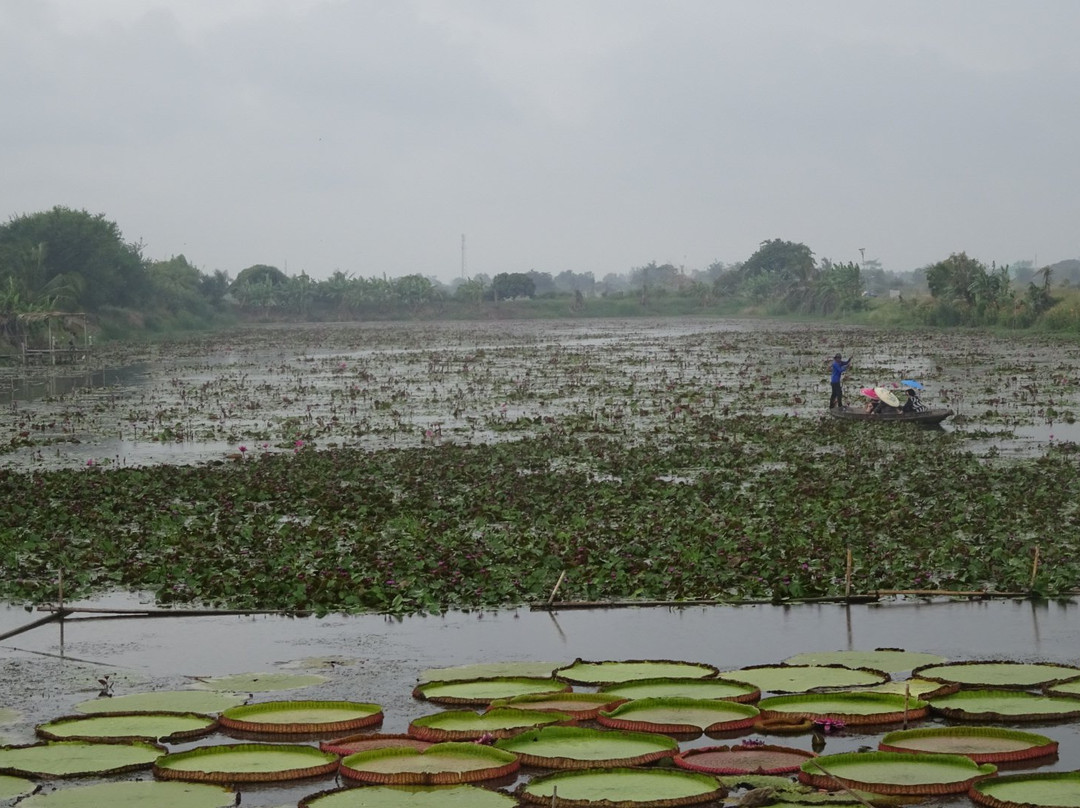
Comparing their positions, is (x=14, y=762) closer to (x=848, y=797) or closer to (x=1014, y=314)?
(x=848, y=797)

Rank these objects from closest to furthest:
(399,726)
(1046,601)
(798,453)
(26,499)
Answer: (399,726)
(1046,601)
(26,499)
(798,453)

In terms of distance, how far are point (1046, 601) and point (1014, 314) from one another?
55.6m

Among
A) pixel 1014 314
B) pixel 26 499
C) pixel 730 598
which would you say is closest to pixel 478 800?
pixel 730 598

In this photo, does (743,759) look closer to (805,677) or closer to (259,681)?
(805,677)

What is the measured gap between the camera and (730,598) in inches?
463

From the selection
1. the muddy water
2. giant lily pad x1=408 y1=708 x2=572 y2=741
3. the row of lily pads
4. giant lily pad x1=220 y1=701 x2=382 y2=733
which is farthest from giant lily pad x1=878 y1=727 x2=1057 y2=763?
giant lily pad x1=220 y1=701 x2=382 y2=733

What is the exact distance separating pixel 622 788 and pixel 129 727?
306 cm

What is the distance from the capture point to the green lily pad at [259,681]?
9.30 metres

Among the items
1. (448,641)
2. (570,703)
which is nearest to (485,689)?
(570,703)

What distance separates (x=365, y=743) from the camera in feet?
25.3

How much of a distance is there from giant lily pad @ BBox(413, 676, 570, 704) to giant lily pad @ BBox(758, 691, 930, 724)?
1354 mm

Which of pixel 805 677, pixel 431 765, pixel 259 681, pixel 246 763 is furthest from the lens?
pixel 259 681

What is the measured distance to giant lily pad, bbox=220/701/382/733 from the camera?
8117mm

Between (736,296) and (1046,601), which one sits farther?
(736,296)
